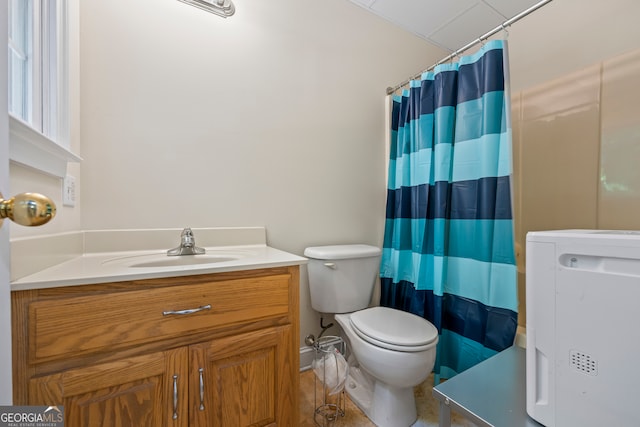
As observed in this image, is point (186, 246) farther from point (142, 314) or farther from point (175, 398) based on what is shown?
point (175, 398)

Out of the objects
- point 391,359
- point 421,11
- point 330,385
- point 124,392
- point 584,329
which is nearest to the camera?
point 584,329

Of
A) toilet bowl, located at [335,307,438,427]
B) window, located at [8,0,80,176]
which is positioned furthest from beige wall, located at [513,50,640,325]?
window, located at [8,0,80,176]

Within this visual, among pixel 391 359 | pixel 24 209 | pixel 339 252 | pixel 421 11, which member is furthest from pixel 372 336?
pixel 421 11

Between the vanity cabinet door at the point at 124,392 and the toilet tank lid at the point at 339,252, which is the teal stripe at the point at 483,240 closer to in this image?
the toilet tank lid at the point at 339,252

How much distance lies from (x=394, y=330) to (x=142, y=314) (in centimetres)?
97

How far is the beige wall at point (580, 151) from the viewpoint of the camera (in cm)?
122

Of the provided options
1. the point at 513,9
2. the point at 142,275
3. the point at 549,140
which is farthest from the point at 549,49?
the point at 142,275

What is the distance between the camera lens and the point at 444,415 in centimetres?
74

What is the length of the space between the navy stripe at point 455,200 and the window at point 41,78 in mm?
1581

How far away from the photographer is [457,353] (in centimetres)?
134

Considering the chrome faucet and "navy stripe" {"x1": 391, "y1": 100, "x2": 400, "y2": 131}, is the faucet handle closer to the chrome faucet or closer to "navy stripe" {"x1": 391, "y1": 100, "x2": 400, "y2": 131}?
the chrome faucet

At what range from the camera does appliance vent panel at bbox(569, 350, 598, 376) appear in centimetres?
52

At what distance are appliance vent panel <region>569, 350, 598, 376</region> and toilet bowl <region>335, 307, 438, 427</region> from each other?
553 millimetres

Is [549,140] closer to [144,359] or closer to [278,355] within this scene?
[278,355]
